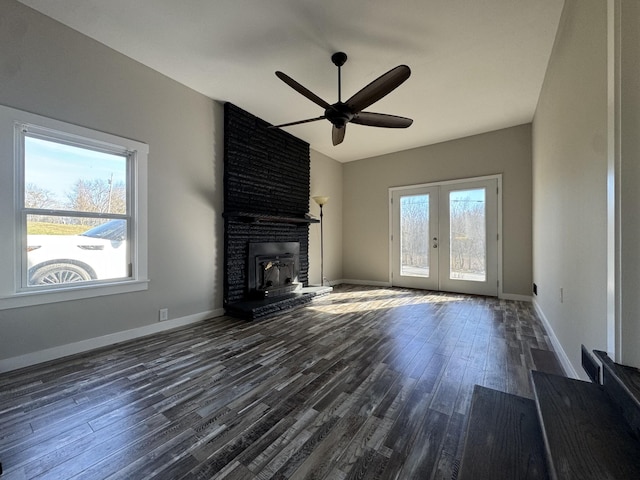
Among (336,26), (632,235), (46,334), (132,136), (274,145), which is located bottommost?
(46,334)

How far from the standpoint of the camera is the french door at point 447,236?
4699 millimetres

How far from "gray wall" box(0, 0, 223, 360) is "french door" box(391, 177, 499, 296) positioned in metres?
3.69

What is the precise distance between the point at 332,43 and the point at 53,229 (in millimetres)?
3056

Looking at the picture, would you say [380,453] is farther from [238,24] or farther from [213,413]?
[238,24]

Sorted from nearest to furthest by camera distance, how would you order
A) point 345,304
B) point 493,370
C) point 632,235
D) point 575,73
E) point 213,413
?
point 632,235, point 213,413, point 575,73, point 493,370, point 345,304

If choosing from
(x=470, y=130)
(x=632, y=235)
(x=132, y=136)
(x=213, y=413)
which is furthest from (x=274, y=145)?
(x=632, y=235)

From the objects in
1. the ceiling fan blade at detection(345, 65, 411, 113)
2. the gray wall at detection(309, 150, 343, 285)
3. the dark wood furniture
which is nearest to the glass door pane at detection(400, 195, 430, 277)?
the gray wall at detection(309, 150, 343, 285)

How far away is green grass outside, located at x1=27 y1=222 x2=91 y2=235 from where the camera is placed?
2238mm

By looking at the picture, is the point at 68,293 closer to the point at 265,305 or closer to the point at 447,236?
the point at 265,305

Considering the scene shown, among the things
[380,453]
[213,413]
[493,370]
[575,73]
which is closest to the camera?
[380,453]

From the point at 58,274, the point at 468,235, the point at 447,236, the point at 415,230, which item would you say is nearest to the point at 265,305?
the point at 58,274

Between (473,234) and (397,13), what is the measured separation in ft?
12.5

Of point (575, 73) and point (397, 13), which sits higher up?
point (397, 13)

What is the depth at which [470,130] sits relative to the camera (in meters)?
4.62
